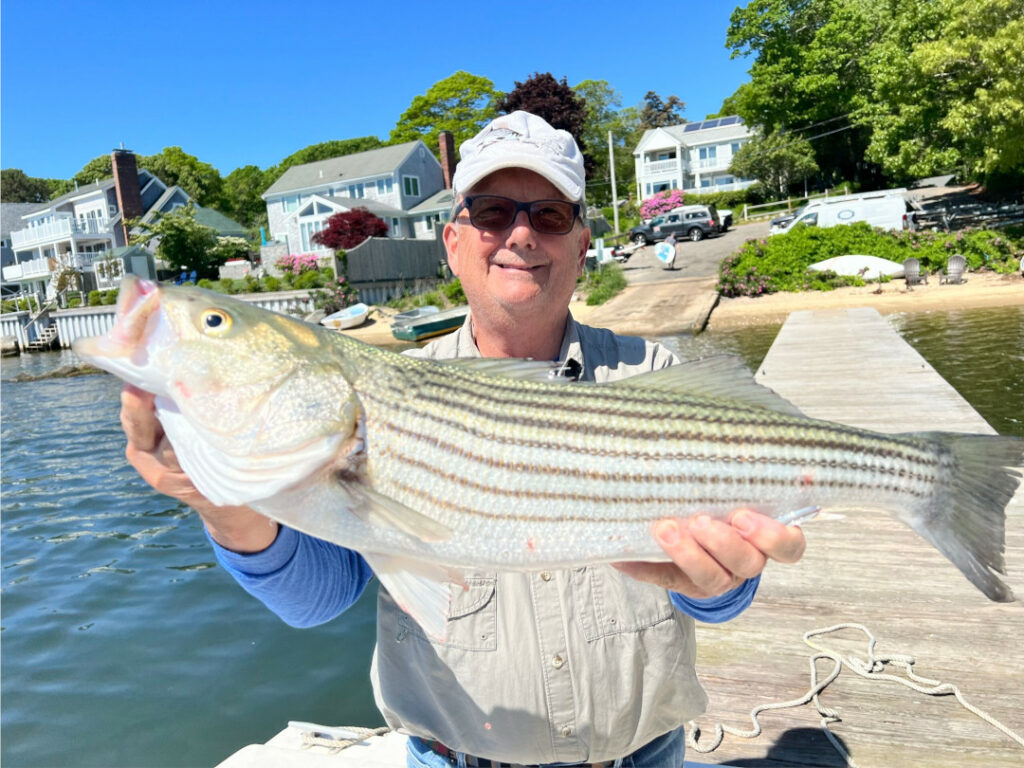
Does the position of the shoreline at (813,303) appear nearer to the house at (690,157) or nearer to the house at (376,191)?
the house at (376,191)

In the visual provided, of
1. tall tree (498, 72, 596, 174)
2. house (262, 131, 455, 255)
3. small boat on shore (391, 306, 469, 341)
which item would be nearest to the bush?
small boat on shore (391, 306, 469, 341)

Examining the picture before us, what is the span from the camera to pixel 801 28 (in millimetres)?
52031

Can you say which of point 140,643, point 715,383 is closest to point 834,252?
point 140,643

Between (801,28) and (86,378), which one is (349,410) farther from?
(801,28)

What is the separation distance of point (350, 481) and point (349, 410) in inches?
8.1

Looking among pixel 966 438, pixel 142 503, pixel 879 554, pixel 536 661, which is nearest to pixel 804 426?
pixel 966 438

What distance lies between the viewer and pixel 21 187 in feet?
343

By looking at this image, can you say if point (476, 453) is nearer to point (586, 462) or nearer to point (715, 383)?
point (586, 462)

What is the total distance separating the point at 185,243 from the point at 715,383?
53964 millimetres

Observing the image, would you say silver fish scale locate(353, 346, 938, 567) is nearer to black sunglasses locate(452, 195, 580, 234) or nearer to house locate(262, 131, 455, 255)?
black sunglasses locate(452, 195, 580, 234)

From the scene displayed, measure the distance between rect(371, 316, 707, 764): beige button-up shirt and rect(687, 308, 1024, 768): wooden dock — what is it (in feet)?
6.18

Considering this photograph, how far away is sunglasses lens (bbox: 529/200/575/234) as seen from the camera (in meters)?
3.14

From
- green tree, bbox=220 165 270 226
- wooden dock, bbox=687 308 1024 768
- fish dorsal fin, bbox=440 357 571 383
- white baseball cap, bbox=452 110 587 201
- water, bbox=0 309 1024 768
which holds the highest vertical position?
green tree, bbox=220 165 270 226

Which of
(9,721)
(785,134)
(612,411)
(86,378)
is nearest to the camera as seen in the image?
(612,411)
